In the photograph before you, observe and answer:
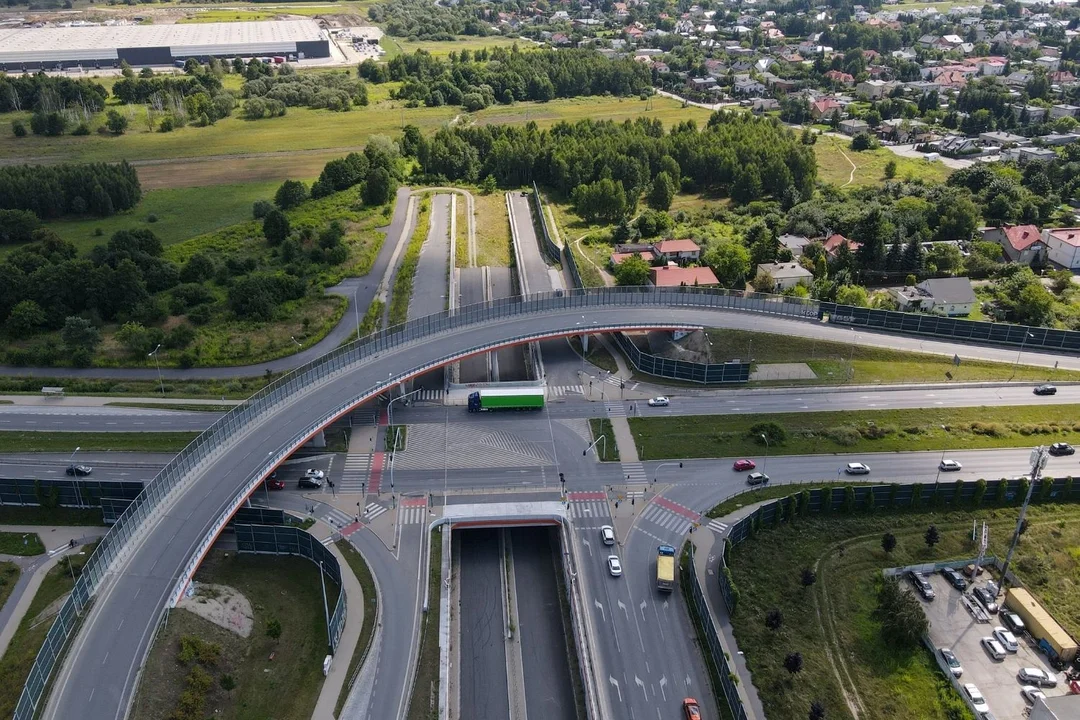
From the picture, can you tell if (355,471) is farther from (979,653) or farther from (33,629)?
(979,653)

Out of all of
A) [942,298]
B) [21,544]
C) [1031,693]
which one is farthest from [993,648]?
[21,544]

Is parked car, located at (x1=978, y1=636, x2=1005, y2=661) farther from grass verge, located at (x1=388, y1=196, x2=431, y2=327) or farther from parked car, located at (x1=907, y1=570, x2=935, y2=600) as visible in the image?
grass verge, located at (x1=388, y1=196, x2=431, y2=327)

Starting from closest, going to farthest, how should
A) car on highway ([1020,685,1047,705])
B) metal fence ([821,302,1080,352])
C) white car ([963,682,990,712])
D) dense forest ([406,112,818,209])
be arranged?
white car ([963,682,990,712])
car on highway ([1020,685,1047,705])
metal fence ([821,302,1080,352])
dense forest ([406,112,818,209])

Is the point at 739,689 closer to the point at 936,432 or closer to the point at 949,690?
the point at 949,690

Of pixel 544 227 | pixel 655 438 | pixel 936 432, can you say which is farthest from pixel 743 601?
pixel 544 227

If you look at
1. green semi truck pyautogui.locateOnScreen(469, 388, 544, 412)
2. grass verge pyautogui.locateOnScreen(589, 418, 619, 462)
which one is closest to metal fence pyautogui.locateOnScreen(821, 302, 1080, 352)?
grass verge pyautogui.locateOnScreen(589, 418, 619, 462)

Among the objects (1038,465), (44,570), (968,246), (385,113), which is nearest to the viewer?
(1038,465)
